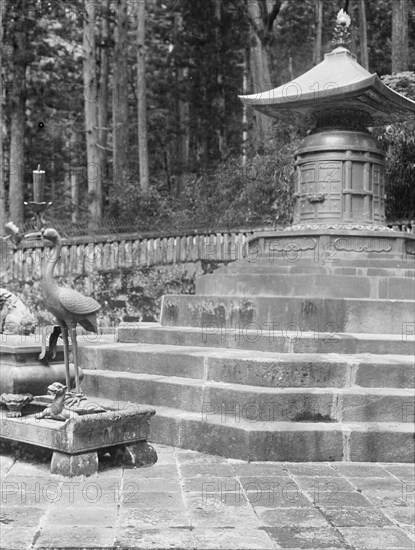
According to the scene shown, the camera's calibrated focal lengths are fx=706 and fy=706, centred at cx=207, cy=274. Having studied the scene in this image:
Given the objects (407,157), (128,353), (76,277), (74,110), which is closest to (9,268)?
(76,277)

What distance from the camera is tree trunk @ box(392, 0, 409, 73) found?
62.8 ft

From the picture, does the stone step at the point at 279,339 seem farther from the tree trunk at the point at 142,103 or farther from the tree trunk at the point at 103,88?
the tree trunk at the point at 103,88

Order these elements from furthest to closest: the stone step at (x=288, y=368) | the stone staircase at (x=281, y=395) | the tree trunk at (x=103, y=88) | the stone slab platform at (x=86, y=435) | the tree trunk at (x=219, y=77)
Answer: the tree trunk at (x=219, y=77), the tree trunk at (x=103, y=88), the stone step at (x=288, y=368), the stone staircase at (x=281, y=395), the stone slab platform at (x=86, y=435)

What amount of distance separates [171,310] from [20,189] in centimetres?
1317

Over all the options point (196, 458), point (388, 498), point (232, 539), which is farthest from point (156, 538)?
point (196, 458)

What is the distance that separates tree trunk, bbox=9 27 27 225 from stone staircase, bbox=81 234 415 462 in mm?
12501

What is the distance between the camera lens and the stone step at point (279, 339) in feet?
23.0

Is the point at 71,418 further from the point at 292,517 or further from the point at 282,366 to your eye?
the point at 282,366

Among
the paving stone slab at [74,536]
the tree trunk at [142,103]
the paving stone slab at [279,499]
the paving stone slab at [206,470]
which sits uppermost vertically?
the tree trunk at [142,103]

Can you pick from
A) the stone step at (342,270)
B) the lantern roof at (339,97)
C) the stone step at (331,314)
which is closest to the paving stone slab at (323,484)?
the stone step at (331,314)

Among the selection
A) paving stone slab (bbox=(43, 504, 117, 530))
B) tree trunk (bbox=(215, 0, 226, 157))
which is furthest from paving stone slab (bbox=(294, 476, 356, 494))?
tree trunk (bbox=(215, 0, 226, 157))

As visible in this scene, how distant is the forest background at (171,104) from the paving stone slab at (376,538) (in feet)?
41.0

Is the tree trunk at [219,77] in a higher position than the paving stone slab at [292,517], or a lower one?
higher

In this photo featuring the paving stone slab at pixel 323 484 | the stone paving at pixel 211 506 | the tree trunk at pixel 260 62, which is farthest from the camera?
the tree trunk at pixel 260 62
